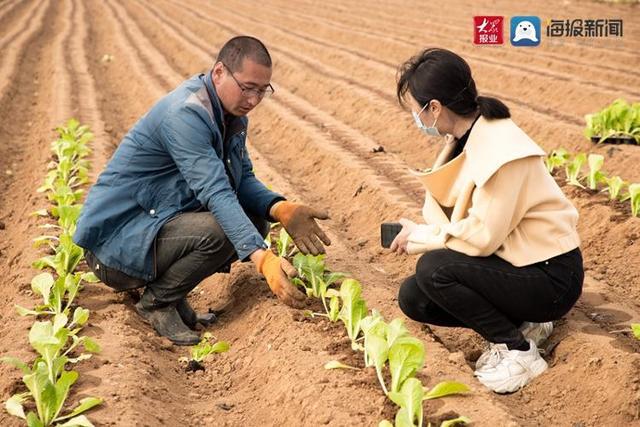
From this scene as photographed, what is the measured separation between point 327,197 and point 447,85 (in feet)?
11.6

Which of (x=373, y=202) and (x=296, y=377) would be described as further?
(x=373, y=202)

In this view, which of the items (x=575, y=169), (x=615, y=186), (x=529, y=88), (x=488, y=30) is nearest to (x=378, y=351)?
(x=615, y=186)

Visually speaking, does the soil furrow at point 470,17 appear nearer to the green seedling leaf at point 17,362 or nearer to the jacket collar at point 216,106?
the jacket collar at point 216,106

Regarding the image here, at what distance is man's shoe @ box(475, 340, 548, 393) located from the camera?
3.51 metres

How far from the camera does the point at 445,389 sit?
317 centimetres

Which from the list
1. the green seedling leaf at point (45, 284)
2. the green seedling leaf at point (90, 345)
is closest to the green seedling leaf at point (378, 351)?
the green seedling leaf at point (90, 345)

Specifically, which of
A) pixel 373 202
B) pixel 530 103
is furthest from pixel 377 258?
pixel 530 103

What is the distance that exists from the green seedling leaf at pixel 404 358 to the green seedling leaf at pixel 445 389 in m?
0.11

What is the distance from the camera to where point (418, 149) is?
26.0 ft

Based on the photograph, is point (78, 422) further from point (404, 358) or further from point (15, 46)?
point (15, 46)

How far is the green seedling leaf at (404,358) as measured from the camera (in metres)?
3.16

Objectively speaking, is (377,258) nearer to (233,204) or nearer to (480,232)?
(233,204)

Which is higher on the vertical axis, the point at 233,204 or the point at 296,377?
the point at 233,204

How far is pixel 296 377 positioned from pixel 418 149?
466 centimetres
